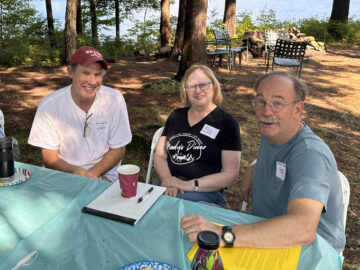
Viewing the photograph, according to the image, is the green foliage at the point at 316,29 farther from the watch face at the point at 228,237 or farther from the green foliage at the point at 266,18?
the watch face at the point at 228,237

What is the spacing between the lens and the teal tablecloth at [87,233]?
1.15 meters

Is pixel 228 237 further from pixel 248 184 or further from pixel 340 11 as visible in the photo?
pixel 340 11

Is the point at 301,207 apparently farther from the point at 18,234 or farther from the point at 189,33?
the point at 189,33

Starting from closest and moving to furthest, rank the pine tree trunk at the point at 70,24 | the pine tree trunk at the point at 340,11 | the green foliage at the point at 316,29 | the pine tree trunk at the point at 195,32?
the pine tree trunk at the point at 195,32 < the pine tree trunk at the point at 70,24 < the green foliage at the point at 316,29 < the pine tree trunk at the point at 340,11

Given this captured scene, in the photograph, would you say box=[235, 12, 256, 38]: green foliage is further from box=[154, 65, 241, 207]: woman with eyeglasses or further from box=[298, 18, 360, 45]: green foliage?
box=[154, 65, 241, 207]: woman with eyeglasses

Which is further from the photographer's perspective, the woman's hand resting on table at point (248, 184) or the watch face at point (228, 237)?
the woman's hand resting on table at point (248, 184)

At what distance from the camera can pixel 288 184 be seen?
1.60m

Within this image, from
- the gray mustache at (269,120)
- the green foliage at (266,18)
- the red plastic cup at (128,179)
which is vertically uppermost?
the green foliage at (266,18)

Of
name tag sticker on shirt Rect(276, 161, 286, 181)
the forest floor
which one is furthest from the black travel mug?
the forest floor

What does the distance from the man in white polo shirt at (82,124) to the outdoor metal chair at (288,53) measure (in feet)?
20.3

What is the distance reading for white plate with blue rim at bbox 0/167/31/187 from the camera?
1.65m

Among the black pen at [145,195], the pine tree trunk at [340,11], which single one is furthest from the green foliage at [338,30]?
the black pen at [145,195]

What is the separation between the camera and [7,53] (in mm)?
10164

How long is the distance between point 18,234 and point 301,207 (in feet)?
3.86
